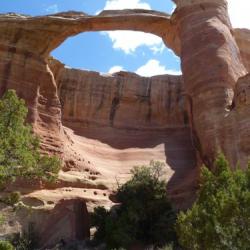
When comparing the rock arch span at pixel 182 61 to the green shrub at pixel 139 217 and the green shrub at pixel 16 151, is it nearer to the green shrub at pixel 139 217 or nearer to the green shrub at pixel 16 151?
the green shrub at pixel 139 217

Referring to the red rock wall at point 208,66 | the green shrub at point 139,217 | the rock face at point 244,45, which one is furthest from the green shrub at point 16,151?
the rock face at point 244,45

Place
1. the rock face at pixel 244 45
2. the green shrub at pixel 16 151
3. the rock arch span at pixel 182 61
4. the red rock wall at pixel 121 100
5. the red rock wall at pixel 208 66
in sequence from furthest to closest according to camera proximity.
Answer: the red rock wall at pixel 121 100
the rock face at pixel 244 45
the rock arch span at pixel 182 61
the red rock wall at pixel 208 66
the green shrub at pixel 16 151

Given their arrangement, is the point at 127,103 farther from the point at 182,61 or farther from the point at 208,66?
the point at 208,66

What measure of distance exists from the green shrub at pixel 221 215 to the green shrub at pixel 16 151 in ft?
17.4

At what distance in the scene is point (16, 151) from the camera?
16078 mm

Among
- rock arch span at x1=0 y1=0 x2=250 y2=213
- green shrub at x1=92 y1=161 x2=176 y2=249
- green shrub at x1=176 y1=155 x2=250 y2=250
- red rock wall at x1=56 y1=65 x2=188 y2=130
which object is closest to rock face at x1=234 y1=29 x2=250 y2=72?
rock arch span at x1=0 y1=0 x2=250 y2=213

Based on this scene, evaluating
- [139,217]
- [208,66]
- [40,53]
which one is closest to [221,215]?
[139,217]

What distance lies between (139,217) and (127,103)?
57.8 feet

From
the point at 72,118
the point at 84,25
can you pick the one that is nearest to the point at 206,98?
the point at 84,25

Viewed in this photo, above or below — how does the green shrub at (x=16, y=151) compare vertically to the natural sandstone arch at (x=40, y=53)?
below

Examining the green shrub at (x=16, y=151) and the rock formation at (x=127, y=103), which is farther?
the rock formation at (x=127, y=103)

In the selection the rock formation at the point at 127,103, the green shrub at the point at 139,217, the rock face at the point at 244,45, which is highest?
the rock face at the point at 244,45

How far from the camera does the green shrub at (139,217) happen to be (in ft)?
74.9

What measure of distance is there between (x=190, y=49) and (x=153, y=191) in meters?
9.15
